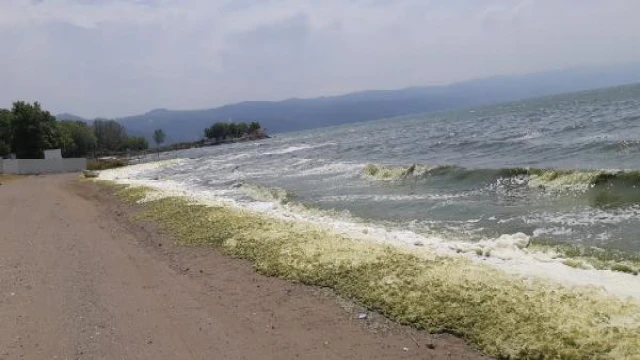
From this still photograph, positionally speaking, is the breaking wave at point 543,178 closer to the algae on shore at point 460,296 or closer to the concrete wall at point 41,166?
the algae on shore at point 460,296

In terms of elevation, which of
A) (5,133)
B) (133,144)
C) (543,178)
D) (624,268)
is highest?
(5,133)

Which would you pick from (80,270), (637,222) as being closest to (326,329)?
(80,270)

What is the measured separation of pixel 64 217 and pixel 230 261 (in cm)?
1205

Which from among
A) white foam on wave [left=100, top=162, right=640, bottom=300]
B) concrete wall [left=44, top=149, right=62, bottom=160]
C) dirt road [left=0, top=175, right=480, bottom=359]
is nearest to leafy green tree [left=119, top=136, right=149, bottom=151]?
concrete wall [left=44, top=149, right=62, bottom=160]

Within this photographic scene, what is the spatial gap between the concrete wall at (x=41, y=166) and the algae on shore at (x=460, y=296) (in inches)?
2457

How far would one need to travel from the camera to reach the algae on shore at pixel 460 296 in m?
6.27

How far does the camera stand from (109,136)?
18125cm

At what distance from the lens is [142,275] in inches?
433

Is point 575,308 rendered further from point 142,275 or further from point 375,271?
point 142,275

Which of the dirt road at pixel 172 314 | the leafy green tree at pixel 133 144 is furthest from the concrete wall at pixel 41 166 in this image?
the leafy green tree at pixel 133 144

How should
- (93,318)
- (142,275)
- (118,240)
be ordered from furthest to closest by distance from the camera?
(118,240), (142,275), (93,318)

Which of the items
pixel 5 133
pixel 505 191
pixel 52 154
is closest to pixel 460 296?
pixel 505 191

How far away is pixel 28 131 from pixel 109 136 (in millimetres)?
109297

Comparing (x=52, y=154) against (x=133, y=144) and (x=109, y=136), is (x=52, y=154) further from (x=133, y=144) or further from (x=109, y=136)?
(x=109, y=136)
